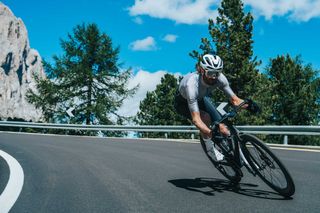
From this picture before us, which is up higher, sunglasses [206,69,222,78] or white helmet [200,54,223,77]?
white helmet [200,54,223,77]

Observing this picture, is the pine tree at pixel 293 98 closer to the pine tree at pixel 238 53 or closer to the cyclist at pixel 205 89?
the pine tree at pixel 238 53

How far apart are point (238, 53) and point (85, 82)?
15.1 metres

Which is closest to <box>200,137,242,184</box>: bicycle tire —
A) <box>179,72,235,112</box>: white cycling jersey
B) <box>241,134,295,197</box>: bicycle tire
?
<box>241,134,295,197</box>: bicycle tire

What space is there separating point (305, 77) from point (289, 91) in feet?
17.1

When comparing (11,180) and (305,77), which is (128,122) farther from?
(11,180)

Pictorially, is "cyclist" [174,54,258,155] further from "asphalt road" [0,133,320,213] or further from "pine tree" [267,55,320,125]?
"pine tree" [267,55,320,125]

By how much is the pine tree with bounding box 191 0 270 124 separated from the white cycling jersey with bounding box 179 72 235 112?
2855 cm

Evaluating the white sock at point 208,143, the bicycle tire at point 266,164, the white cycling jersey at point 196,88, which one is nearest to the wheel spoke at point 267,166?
the bicycle tire at point 266,164

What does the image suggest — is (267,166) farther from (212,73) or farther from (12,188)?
(12,188)

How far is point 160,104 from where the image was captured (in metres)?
59.1

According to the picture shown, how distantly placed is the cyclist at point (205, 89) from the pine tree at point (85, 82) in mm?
32516

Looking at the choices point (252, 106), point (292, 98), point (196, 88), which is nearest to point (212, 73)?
point (196, 88)

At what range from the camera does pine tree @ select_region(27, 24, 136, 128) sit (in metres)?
39.4

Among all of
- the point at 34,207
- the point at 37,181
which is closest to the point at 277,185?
the point at 34,207
